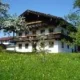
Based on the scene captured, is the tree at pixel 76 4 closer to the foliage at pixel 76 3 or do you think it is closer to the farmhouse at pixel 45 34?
the foliage at pixel 76 3

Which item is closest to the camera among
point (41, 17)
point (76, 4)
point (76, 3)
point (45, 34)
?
point (76, 3)

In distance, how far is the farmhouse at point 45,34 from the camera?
61.0 metres

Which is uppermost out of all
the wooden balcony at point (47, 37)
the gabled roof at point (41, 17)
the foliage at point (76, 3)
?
the gabled roof at point (41, 17)

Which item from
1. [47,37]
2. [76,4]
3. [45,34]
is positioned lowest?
[47,37]

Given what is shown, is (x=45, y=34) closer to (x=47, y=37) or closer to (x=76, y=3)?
(x=47, y=37)

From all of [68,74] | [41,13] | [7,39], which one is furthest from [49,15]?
[68,74]

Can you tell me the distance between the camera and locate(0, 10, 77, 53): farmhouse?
60969 mm

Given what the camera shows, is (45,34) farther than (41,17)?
No

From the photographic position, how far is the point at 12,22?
56.1 m

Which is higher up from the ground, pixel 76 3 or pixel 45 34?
pixel 76 3

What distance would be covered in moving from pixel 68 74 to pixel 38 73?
1.93 meters

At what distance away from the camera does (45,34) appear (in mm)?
63250

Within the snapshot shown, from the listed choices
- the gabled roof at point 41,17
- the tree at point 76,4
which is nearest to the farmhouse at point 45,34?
the gabled roof at point 41,17

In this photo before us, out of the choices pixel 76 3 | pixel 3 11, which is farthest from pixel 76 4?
pixel 3 11
